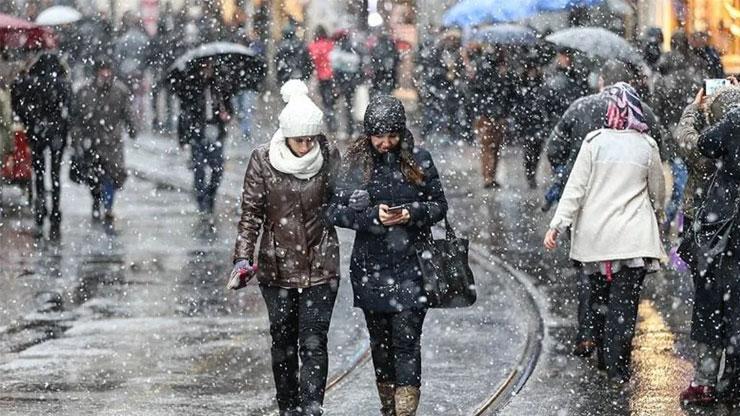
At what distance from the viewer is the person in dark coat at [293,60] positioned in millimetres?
29641

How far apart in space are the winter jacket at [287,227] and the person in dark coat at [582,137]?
92.6 inches

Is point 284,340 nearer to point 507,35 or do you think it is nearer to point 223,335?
point 223,335

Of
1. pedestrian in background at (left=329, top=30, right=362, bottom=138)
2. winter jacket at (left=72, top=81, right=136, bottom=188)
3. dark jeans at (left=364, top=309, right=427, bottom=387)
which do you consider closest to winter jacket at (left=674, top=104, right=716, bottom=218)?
dark jeans at (left=364, top=309, right=427, bottom=387)

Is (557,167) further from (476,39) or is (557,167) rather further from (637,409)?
(476,39)

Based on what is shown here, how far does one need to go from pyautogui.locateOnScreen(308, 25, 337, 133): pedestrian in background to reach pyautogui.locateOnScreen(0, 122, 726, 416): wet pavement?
11971 millimetres

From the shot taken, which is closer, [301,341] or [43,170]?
[301,341]

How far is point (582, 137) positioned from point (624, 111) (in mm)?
1348

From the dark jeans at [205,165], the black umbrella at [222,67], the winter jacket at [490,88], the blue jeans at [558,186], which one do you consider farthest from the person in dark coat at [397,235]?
the winter jacket at [490,88]

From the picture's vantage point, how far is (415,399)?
828 cm

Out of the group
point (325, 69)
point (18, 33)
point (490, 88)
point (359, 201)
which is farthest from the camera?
point (325, 69)

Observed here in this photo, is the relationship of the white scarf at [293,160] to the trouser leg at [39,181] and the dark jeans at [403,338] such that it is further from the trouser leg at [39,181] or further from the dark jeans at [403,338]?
the trouser leg at [39,181]

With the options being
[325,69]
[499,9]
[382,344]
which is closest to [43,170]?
[382,344]

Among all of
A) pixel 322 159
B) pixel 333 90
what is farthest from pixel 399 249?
pixel 333 90

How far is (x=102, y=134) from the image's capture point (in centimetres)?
1734
